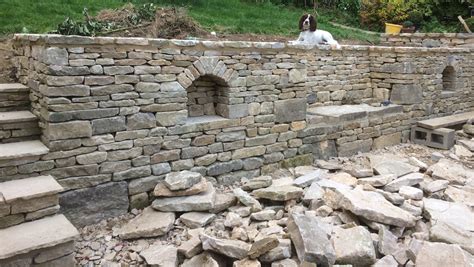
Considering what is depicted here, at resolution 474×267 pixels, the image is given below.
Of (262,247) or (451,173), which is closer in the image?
(262,247)

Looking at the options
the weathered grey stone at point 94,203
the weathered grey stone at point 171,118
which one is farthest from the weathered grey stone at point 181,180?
the weathered grey stone at point 171,118

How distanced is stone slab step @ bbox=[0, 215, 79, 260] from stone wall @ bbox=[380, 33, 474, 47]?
29.6 ft

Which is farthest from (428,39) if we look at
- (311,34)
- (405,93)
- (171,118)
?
(171,118)

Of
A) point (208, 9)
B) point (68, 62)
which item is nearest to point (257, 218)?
point (68, 62)

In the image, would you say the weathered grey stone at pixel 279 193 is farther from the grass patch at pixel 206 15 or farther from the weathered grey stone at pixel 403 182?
the grass patch at pixel 206 15

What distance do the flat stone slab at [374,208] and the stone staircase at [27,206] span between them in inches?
99.4

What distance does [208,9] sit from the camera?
Result: 30.1 feet

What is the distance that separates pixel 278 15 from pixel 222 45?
6.80 meters

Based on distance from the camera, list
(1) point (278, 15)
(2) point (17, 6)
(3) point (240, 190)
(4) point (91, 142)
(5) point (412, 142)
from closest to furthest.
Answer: (4) point (91, 142) → (3) point (240, 190) → (2) point (17, 6) → (5) point (412, 142) → (1) point (278, 15)

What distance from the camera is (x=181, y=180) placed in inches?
157

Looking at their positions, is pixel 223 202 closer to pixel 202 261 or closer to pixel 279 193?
pixel 279 193

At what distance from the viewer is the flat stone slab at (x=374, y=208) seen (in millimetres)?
3725

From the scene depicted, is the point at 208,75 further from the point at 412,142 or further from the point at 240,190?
the point at 412,142

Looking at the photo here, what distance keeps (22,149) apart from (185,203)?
62.5 inches
